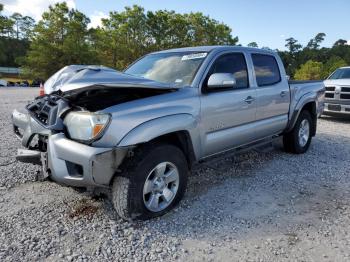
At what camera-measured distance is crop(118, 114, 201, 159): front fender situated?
311 centimetres

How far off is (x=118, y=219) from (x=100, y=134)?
963 millimetres

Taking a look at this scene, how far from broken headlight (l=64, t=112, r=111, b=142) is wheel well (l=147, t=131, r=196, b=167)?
69 cm

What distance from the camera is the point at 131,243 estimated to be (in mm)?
3027

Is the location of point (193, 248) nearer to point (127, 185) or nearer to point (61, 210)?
point (127, 185)

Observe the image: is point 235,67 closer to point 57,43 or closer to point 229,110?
point 229,110

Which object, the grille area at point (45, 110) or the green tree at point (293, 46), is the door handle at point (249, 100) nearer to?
the grille area at point (45, 110)

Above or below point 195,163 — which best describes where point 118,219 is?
below

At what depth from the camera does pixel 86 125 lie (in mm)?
3070

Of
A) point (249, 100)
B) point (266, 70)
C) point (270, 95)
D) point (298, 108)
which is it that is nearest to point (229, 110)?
point (249, 100)

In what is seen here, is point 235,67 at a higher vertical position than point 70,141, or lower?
higher

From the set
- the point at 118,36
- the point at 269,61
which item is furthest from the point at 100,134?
the point at 118,36

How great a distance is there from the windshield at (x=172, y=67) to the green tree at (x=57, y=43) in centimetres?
3495

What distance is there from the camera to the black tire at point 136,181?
3.17m

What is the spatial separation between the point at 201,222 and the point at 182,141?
86 centimetres
